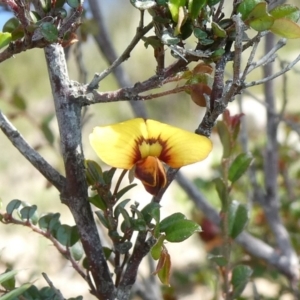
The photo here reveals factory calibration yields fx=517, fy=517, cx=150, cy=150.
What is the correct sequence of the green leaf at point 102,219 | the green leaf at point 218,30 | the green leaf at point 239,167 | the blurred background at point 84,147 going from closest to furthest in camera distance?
the green leaf at point 218,30, the green leaf at point 102,219, the green leaf at point 239,167, the blurred background at point 84,147

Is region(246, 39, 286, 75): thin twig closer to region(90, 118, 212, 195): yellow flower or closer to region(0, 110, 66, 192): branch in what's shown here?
region(90, 118, 212, 195): yellow flower

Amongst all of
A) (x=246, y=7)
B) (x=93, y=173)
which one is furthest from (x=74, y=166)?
(x=246, y=7)

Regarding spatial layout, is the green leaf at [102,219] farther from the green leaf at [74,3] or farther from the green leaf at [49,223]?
the green leaf at [74,3]

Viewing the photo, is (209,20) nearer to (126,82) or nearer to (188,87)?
(188,87)

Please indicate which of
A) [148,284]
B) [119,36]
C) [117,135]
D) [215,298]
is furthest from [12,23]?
[119,36]

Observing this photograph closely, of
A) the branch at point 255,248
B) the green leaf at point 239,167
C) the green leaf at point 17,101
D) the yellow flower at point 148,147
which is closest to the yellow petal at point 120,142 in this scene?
the yellow flower at point 148,147

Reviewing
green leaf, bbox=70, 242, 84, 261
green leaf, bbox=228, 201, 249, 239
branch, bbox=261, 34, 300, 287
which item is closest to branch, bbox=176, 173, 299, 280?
branch, bbox=261, 34, 300, 287

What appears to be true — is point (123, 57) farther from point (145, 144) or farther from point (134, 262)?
point (134, 262)
